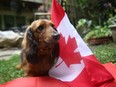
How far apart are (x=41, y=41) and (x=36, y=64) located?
30 centimetres

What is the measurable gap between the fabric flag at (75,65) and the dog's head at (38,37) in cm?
37

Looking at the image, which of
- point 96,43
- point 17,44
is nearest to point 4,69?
point 96,43

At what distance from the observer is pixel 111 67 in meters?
4.59

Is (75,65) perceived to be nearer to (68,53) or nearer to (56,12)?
(68,53)

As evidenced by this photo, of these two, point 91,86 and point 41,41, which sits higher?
point 41,41

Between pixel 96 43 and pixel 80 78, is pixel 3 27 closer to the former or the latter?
pixel 96 43

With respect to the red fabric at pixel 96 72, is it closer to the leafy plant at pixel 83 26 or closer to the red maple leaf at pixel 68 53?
the red maple leaf at pixel 68 53

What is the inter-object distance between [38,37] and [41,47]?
13cm

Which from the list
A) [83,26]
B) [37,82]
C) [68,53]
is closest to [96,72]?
[68,53]

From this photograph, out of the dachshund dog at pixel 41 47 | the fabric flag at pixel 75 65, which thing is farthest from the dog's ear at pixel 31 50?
the fabric flag at pixel 75 65

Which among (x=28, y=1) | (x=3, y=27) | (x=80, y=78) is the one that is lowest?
(x=3, y=27)

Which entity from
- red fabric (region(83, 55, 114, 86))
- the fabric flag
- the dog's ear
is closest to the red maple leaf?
the fabric flag

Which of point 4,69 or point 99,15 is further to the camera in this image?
point 99,15

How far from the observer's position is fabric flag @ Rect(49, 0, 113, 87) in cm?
397
